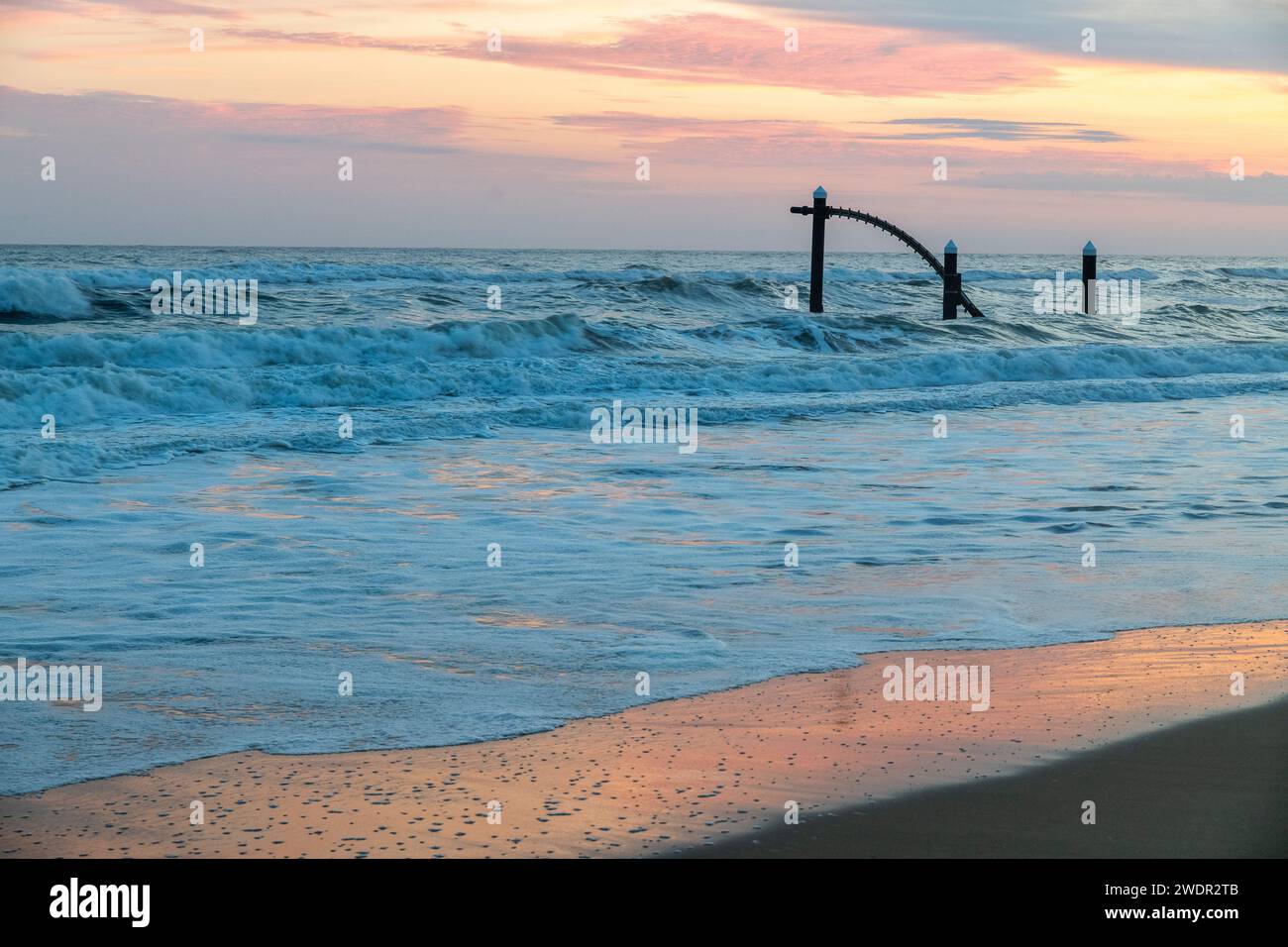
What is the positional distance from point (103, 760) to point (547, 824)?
61.3 inches

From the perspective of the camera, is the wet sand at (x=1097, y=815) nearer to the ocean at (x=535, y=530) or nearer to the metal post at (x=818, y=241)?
the ocean at (x=535, y=530)

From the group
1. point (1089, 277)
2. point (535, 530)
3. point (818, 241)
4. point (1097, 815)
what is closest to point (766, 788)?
point (1097, 815)

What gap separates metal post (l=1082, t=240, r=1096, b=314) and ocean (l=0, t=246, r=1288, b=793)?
13.9 m

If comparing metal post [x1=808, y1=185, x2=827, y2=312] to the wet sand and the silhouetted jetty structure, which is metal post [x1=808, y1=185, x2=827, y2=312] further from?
the wet sand

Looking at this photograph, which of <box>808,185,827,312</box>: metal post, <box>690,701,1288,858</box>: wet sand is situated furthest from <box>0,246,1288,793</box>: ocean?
<box>808,185,827,312</box>: metal post

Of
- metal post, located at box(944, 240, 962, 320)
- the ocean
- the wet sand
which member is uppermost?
metal post, located at box(944, 240, 962, 320)

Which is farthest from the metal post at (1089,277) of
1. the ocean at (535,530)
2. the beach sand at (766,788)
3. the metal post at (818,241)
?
the beach sand at (766,788)

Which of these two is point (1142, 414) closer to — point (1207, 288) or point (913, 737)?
point (913, 737)

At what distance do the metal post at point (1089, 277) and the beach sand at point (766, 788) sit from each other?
31069 mm

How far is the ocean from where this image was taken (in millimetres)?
5379

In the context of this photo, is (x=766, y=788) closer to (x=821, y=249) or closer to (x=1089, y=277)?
(x=821, y=249)

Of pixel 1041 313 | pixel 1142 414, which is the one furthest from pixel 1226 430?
pixel 1041 313

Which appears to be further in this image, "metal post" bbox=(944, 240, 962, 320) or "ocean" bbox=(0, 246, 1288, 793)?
"metal post" bbox=(944, 240, 962, 320)
